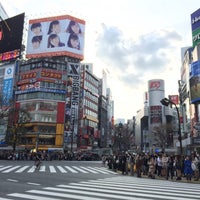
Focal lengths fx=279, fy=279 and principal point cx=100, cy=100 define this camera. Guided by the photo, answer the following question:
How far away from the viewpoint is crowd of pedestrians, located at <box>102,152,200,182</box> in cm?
1627

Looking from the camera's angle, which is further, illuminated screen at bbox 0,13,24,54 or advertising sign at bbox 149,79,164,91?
advertising sign at bbox 149,79,164,91

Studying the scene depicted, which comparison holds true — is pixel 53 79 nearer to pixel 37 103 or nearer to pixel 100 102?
pixel 37 103

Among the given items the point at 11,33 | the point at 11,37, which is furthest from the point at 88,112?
the point at 11,33

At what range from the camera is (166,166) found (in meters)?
17.6

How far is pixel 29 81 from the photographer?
66.4m

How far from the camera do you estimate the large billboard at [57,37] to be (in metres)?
69.9

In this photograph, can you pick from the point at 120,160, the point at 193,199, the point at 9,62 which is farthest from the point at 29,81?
the point at 193,199

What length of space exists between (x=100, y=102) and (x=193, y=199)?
8587 cm

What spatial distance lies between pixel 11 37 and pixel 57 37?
11.6 meters

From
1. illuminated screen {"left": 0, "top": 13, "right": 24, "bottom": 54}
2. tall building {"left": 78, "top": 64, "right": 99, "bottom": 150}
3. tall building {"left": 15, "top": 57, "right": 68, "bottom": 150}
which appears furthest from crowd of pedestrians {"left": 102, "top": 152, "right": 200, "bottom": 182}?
illuminated screen {"left": 0, "top": 13, "right": 24, "bottom": 54}

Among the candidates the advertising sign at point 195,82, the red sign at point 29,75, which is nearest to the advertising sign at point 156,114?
the red sign at point 29,75

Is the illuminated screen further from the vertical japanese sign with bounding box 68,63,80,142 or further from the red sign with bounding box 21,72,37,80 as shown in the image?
the vertical japanese sign with bounding box 68,63,80,142

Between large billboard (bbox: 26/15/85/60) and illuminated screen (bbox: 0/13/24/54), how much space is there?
398cm

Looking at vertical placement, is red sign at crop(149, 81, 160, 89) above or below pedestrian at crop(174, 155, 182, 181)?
above
